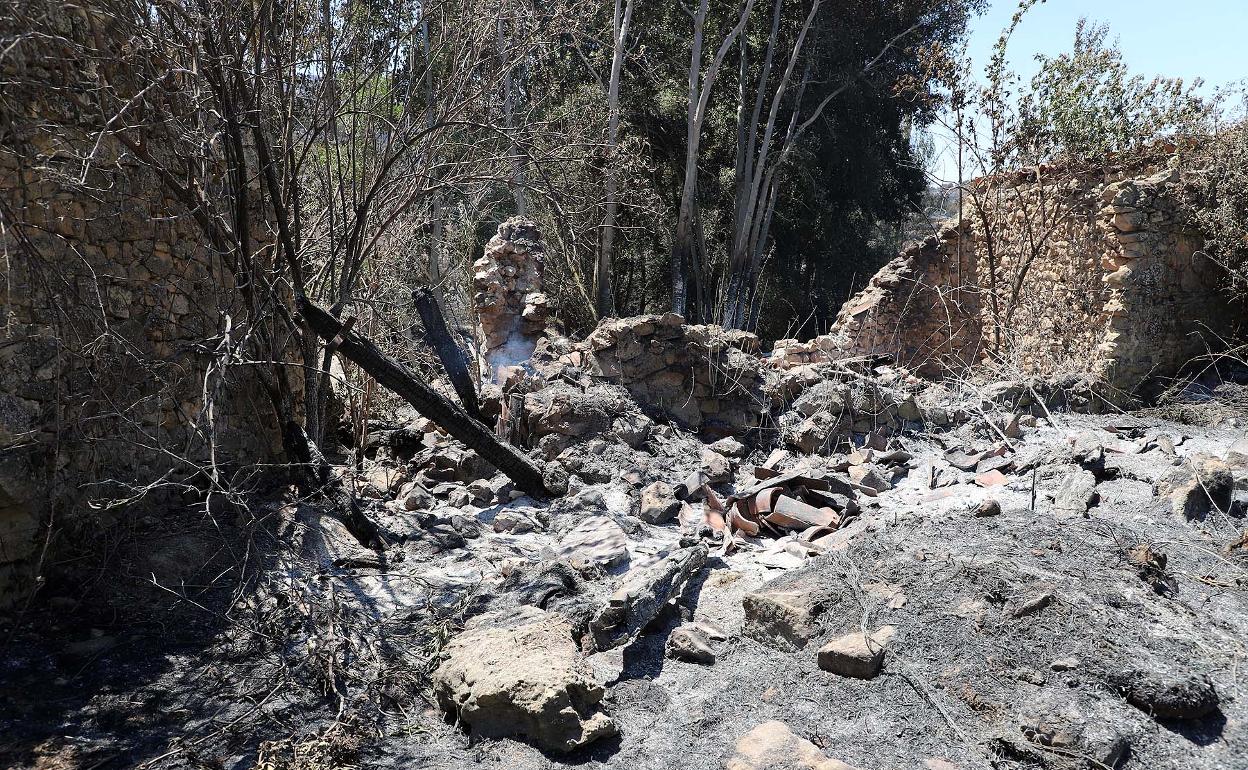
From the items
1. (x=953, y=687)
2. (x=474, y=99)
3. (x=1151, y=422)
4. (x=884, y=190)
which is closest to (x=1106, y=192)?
(x=1151, y=422)

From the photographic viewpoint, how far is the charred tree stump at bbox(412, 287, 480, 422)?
6434 millimetres

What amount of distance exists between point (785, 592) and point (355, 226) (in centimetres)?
328

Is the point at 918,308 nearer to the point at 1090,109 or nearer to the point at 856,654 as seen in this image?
the point at 1090,109

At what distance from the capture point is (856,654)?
3.22 m

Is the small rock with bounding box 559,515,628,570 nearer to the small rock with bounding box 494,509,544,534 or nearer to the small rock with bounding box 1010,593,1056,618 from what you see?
the small rock with bounding box 494,509,544,534

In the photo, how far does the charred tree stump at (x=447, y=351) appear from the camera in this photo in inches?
253

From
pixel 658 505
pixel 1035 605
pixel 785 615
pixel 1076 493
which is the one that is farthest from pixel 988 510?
pixel 658 505

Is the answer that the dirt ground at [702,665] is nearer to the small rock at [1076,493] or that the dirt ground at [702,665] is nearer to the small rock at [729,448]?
the small rock at [1076,493]

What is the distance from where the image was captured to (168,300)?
173 inches

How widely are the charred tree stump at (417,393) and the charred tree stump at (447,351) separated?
3.02ft

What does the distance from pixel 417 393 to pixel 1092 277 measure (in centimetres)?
689

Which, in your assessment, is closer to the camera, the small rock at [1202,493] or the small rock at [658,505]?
the small rock at [1202,493]

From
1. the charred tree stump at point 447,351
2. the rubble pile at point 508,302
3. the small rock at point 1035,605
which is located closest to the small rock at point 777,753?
the small rock at point 1035,605

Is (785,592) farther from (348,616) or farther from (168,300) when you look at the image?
(168,300)
